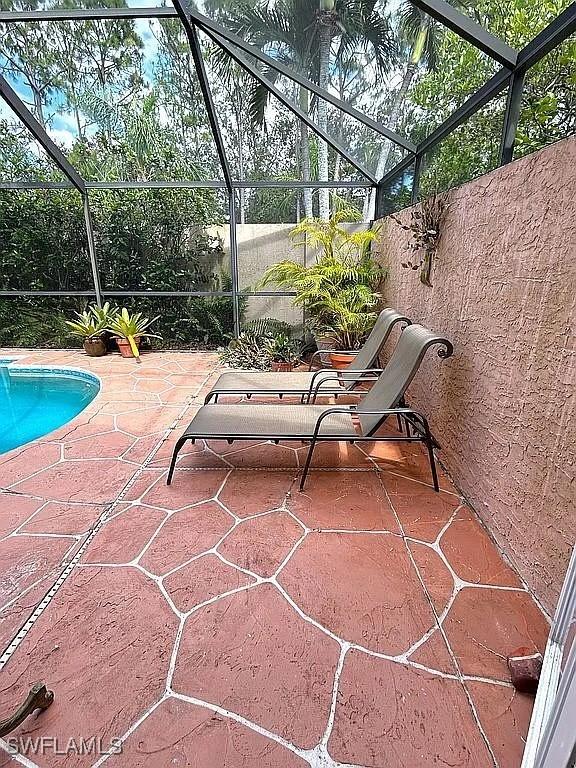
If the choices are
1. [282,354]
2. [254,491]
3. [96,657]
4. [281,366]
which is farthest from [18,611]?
[282,354]

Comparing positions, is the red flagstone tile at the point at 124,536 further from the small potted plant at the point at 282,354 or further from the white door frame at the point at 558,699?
the small potted plant at the point at 282,354

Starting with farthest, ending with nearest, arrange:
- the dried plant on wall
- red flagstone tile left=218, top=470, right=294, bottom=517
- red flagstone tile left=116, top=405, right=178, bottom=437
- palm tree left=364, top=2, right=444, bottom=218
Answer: red flagstone tile left=116, top=405, right=178, bottom=437
the dried plant on wall
palm tree left=364, top=2, right=444, bottom=218
red flagstone tile left=218, top=470, right=294, bottom=517

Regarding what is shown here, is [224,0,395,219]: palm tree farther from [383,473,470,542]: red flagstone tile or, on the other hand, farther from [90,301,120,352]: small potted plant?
[90,301,120,352]: small potted plant

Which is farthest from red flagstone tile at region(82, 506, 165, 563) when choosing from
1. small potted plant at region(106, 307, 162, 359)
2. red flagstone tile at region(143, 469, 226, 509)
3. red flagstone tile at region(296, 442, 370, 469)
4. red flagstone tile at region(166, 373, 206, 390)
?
small potted plant at region(106, 307, 162, 359)

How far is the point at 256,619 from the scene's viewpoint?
1.80 meters

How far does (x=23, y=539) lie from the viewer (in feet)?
7.63

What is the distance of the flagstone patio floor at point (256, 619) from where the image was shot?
4.45ft

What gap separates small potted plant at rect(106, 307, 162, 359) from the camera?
671cm

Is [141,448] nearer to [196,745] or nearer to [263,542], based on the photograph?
[263,542]

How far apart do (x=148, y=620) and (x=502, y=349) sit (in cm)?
228

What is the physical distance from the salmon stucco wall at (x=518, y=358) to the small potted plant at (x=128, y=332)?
208 inches

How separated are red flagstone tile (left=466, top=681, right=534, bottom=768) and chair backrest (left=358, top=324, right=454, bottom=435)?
1555mm

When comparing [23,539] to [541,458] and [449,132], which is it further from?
[449,132]

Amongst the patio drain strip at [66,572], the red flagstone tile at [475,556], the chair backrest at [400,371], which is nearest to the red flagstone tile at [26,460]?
the patio drain strip at [66,572]
